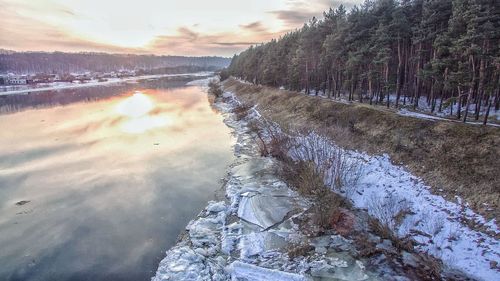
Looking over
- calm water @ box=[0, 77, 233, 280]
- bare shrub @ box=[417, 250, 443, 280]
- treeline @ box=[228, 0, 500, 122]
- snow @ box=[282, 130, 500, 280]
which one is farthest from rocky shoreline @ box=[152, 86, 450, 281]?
treeline @ box=[228, 0, 500, 122]

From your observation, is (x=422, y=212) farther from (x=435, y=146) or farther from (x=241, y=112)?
(x=241, y=112)

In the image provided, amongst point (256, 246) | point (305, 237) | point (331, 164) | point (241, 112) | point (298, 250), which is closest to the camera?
point (298, 250)

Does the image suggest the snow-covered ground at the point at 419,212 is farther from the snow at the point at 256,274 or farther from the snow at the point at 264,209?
the snow at the point at 256,274

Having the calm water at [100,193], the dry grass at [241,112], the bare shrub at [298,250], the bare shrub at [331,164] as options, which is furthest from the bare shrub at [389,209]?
the dry grass at [241,112]

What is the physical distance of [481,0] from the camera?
24297 mm

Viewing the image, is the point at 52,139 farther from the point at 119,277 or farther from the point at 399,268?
the point at 399,268

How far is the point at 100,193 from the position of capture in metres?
20.4

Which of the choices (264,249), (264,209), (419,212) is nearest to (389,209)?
(419,212)

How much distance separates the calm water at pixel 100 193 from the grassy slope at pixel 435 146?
1119 centimetres

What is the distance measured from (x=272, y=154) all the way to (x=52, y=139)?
25.6 metres

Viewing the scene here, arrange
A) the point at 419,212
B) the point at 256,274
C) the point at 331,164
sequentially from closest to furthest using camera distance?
the point at 256,274
the point at 419,212
the point at 331,164

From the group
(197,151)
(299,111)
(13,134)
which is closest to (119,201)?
(197,151)

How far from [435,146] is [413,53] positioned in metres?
23.9

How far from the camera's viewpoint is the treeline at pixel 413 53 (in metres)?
23.4
